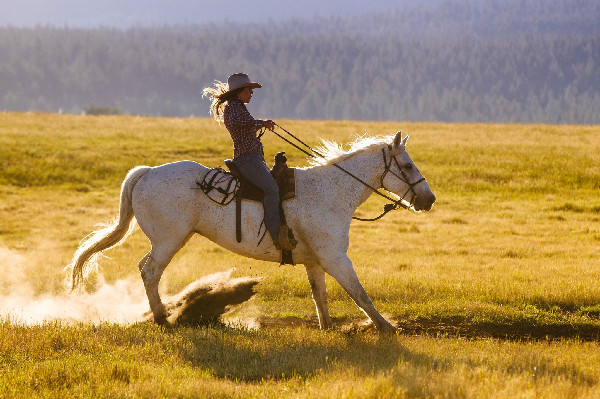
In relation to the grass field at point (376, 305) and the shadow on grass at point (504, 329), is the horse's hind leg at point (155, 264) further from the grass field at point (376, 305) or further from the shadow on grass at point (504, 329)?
the shadow on grass at point (504, 329)

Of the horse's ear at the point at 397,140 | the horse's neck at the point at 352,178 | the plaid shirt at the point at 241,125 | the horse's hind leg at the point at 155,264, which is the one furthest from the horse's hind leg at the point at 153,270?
the horse's ear at the point at 397,140

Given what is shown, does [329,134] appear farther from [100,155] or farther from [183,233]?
[183,233]

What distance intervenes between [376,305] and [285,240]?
11.9 ft

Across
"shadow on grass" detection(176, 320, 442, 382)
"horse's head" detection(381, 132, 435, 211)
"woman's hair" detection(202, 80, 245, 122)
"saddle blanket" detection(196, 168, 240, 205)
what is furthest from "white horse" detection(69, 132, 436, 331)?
"woman's hair" detection(202, 80, 245, 122)

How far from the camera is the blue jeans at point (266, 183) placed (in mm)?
9211

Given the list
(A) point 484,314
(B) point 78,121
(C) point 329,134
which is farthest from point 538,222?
(B) point 78,121

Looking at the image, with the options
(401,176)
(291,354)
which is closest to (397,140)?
(401,176)

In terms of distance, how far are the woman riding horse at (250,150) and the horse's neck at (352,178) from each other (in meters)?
0.84

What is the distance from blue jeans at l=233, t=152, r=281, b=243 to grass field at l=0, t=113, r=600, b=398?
145 cm

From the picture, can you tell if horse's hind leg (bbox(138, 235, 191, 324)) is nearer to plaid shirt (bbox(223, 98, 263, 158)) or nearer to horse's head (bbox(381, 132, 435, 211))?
plaid shirt (bbox(223, 98, 263, 158))

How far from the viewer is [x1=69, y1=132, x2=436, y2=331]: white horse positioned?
938 centimetres

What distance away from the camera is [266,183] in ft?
30.4

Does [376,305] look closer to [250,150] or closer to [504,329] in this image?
[504,329]

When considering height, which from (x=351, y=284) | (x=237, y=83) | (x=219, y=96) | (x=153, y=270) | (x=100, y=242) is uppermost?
(x=237, y=83)
